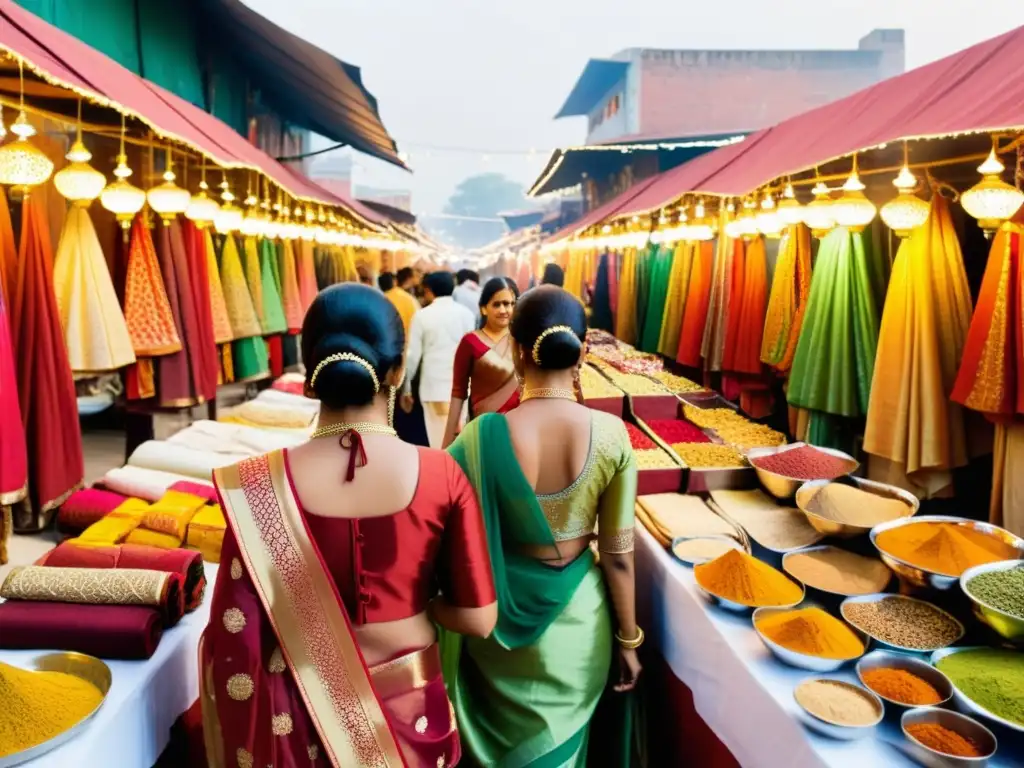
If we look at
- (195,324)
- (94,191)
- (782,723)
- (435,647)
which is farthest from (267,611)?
(195,324)

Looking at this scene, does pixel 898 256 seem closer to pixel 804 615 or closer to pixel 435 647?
pixel 804 615

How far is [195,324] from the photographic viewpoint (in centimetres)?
521

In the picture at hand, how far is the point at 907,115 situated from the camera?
3.12 meters

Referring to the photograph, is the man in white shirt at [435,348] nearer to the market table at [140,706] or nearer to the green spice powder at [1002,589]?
the market table at [140,706]

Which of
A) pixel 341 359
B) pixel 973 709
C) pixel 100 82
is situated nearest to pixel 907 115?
pixel 973 709

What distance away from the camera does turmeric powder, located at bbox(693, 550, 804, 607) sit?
264 cm

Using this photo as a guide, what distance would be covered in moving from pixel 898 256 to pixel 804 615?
89.8 inches

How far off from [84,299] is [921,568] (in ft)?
13.7

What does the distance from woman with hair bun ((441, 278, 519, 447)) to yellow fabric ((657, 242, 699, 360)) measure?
3746mm

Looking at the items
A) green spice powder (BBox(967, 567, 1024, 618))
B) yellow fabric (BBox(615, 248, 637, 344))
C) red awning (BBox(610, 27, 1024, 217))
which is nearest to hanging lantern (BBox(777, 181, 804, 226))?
red awning (BBox(610, 27, 1024, 217))

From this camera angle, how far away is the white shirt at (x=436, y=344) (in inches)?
247

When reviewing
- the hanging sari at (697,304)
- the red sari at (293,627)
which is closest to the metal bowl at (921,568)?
the red sari at (293,627)

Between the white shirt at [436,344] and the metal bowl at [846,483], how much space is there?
3.52m

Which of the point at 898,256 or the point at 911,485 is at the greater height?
the point at 898,256
